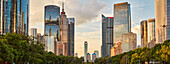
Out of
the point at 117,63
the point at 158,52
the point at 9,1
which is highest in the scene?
the point at 9,1

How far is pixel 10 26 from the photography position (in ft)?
455

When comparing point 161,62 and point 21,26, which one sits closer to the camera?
point 161,62

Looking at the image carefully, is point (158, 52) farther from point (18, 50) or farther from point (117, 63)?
point (117, 63)

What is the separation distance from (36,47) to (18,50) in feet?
54.2

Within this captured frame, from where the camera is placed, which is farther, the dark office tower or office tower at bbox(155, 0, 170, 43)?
office tower at bbox(155, 0, 170, 43)

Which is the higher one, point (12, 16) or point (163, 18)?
point (12, 16)

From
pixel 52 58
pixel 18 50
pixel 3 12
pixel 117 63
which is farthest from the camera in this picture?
pixel 3 12

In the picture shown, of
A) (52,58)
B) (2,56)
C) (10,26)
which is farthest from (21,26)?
(2,56)

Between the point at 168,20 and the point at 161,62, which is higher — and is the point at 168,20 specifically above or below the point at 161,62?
above

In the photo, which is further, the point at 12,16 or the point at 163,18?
the point at 163,18

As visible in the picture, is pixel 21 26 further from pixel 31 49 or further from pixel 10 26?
pixel 31 49

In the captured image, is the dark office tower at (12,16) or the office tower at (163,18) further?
the office tower at (163,18)

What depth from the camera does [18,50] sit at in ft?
184

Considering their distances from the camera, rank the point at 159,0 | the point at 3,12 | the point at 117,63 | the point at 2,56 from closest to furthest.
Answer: the point at 2,56
the point at 117,63
the point at 3,12
the point at 159,0
